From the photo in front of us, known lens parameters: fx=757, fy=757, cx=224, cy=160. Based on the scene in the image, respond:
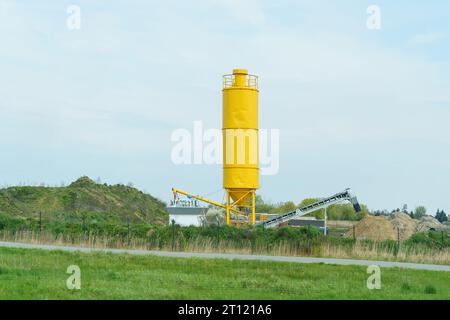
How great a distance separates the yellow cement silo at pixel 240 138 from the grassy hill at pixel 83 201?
2511 cm

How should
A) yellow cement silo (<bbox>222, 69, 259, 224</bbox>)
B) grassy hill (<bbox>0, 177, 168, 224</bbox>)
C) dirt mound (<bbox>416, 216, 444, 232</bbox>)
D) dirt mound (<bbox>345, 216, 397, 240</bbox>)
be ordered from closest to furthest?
yellow cement silo (<bbox>222, 69, 259, 224</bbox>) → dirt mound (<bbox>345, 216, 397, 240</bbox>) → dirt mound (<bbox>416, 216, 444, 232</bbox>) → grassy hill (<bbox>0, 177, 168, 224</bbox>)

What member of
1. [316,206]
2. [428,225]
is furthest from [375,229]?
[428,225]

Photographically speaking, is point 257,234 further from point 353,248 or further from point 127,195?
point 127,195

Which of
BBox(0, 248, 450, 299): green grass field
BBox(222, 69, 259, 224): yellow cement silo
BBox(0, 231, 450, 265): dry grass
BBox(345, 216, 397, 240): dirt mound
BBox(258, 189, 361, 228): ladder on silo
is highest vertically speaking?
BBox(222, 69, 259, 224): yellow cement silo

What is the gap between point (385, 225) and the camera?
54281mm

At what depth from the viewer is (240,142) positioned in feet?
164

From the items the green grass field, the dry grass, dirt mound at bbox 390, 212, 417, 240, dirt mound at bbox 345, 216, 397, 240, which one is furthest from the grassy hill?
the green grass field

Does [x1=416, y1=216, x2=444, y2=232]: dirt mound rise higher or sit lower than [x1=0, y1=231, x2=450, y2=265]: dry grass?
higher

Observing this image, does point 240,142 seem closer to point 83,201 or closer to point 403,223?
point 403,223

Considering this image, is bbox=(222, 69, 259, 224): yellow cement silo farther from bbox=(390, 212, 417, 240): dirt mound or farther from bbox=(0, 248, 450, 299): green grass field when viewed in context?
bbox=(0, 248, 450, 299): green grass field

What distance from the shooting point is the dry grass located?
32.0 m

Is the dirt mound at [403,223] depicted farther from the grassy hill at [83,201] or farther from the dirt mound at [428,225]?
the grassy hill at [83,201]

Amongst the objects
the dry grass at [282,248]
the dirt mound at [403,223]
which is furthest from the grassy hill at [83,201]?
the dry grass at [282,248]
